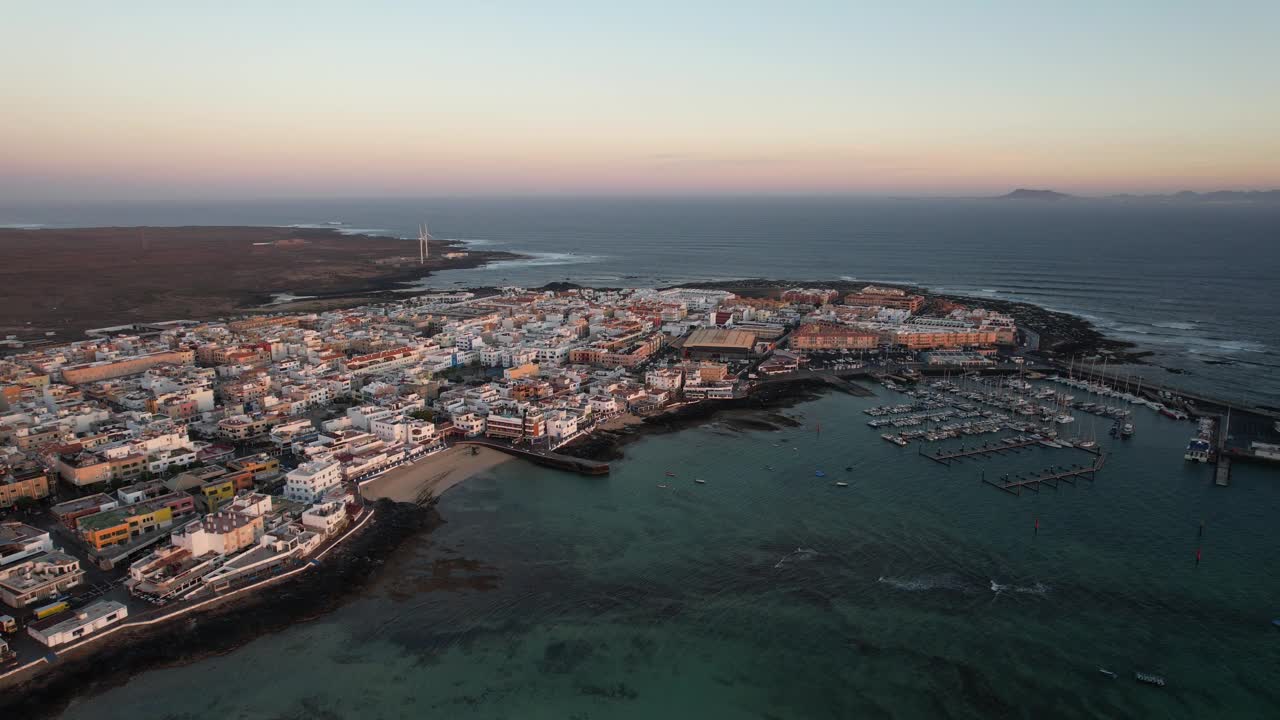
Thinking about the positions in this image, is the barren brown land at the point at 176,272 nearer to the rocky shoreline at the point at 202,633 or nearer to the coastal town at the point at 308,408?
the coastal town at the point at 308,408

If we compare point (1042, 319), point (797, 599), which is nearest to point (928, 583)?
point (797, 599)

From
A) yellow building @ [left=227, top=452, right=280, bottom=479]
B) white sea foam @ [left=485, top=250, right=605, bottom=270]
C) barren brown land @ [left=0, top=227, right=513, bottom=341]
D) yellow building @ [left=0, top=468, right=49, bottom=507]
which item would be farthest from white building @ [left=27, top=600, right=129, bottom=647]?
white sea foam @ [left=485, top=250, right=605, bottom=270]

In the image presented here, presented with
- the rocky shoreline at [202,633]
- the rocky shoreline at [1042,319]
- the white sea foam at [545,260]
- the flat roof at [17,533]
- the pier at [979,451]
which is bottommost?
the rocky shoreline at [202,633]

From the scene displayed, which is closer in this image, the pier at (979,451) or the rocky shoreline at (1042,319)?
the pier at (979,451)

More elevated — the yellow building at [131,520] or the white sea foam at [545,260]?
the white sea foam at [545,260]

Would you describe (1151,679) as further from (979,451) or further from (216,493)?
(216,493)

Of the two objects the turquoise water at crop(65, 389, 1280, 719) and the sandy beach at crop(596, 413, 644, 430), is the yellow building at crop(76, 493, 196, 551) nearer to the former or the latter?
the turquoise water at crop(65, 389, 1280, 719)

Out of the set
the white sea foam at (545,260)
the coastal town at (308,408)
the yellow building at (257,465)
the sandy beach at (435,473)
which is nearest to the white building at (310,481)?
the coastal town at (308,408)
